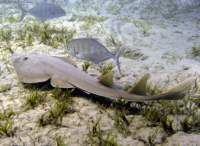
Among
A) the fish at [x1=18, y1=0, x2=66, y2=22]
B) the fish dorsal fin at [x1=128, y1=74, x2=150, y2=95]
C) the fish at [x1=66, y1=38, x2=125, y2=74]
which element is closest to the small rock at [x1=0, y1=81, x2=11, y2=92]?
the fish at [x1=66, y1=38, x2=125, y2=74]

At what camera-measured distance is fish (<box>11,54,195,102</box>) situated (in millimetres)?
4242

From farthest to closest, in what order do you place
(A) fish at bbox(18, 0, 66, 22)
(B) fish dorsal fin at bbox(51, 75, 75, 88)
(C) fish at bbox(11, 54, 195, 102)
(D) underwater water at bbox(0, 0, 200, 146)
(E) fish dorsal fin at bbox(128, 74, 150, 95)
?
(A) fish at bbox(18, 0, 66, 22)
(B) fish dorsal fin at bbox(51, 75, 75, 88)
(C) fish at bbox(11, 54, 195, 102)
(E) fish dorsal fin at bbox(128, 74, 150, 95)
(D) underwater water at bbox(0, 0, 200, 146)

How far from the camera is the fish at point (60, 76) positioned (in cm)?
424

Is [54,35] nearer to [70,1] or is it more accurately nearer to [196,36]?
[196,36]

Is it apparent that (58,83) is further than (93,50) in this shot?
No

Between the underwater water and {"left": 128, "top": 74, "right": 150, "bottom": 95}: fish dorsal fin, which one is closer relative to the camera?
the underwater water

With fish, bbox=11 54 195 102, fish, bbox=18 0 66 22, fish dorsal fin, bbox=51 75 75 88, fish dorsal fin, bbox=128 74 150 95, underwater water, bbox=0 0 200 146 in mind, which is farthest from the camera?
fish, bbox=18 0 66 22

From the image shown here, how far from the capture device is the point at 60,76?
4664mm

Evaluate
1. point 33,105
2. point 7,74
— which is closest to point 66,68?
point 33,105

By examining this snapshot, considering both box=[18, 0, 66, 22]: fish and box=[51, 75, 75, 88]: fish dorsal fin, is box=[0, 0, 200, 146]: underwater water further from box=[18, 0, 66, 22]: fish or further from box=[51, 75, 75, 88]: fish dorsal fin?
box=[18, 0, 66, 22]: fish

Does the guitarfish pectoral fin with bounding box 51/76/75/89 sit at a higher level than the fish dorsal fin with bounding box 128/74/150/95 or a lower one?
lower

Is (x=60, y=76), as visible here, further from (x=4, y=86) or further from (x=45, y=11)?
(x=45, y=11)

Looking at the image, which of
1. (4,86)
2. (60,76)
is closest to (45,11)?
(4,86)

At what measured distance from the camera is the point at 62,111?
417cm
